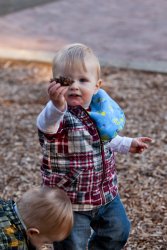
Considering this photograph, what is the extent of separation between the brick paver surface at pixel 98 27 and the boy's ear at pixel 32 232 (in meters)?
5.05

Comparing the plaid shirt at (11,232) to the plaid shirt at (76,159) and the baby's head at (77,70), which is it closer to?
the plaid shirt at (76,159)

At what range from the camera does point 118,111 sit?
320 cm

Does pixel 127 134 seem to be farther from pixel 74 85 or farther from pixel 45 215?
pixel 45 215

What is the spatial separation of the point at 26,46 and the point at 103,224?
18.4 feet

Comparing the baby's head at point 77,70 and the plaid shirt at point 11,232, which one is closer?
the plaid shirt at point 11,232

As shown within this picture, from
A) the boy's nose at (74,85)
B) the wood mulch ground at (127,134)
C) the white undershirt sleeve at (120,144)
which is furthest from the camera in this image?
the wood mulch ground at (127,134)

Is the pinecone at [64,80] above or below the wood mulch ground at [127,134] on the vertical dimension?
above

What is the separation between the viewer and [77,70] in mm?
2947

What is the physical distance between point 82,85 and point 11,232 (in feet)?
2.47

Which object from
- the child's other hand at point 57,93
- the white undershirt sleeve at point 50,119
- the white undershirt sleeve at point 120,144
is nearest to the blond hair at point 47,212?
the white undershirt sleeve at point 50,119

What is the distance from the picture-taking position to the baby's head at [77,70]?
2936mm

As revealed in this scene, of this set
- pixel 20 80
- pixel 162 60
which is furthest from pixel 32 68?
pixel 162 60

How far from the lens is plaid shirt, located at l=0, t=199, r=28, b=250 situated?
2.82 metres

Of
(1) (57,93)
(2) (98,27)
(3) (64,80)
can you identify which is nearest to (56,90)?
(1) (57,93)
